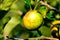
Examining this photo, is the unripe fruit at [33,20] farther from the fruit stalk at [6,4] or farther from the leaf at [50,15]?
the fruit stalk at [6,4]

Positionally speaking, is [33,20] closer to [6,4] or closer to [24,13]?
[24,13]

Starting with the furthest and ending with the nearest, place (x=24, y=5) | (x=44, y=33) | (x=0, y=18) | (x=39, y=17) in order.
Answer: (x=0, y=18) → (x=24, y=5) → (x=44, y=33) → (x=39, y=17)

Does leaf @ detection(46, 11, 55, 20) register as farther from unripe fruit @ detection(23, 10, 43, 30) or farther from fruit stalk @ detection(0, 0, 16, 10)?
fruit stalk @ detection(0, 0, 16, 10)

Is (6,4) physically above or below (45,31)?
above

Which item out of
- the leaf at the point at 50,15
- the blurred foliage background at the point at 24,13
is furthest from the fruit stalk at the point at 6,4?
the leaf at the point at 50,15

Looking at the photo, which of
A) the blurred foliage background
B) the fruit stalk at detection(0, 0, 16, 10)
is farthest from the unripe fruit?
Result: the fruit stalk at detection(0, 0, 16, 10)

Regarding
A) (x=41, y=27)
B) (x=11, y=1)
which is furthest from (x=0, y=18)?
(x=41, y=27)

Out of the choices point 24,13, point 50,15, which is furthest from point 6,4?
point 50,15

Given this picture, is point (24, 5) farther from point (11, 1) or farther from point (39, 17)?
point (39, 17)
